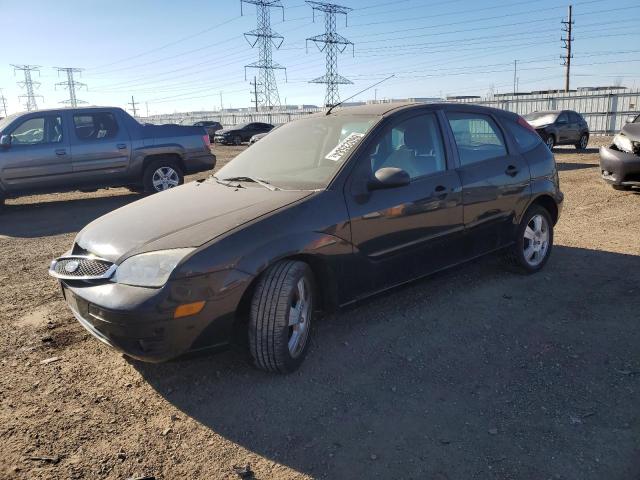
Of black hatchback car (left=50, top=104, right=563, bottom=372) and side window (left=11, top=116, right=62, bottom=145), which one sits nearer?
black hatchback car (left=50, top=104, right=563, bottom=372)

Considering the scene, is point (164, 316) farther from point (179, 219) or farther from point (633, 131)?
point (633, 131)

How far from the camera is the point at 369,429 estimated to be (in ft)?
8.87

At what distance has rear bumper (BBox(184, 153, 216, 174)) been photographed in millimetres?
10484

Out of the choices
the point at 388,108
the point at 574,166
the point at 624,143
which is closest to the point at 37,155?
the point at 388,108

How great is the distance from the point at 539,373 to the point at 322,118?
8.25 ft

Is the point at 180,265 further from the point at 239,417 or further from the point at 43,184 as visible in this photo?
the point at 43,184

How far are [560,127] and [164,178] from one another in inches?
581

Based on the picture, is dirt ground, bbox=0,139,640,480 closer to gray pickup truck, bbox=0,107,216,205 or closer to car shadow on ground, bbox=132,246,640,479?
car shadow on ground, bbox=132,246,640,479

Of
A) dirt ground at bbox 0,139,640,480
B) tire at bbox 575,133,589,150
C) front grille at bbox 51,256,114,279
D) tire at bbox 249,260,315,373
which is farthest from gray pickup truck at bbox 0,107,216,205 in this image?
tire at bbox 575,133,589,150

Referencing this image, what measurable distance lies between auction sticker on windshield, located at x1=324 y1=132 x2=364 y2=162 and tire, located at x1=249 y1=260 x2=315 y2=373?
0.92 meters

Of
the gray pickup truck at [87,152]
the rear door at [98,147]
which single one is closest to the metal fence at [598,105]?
the gray pickup truck at [87,152]

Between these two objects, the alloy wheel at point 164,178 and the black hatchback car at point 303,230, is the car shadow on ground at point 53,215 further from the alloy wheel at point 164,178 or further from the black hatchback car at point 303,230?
the black hatchback car at point 303,230

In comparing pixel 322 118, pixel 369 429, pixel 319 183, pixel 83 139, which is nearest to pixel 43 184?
pixel 83 139

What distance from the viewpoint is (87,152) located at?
933 centimetres
